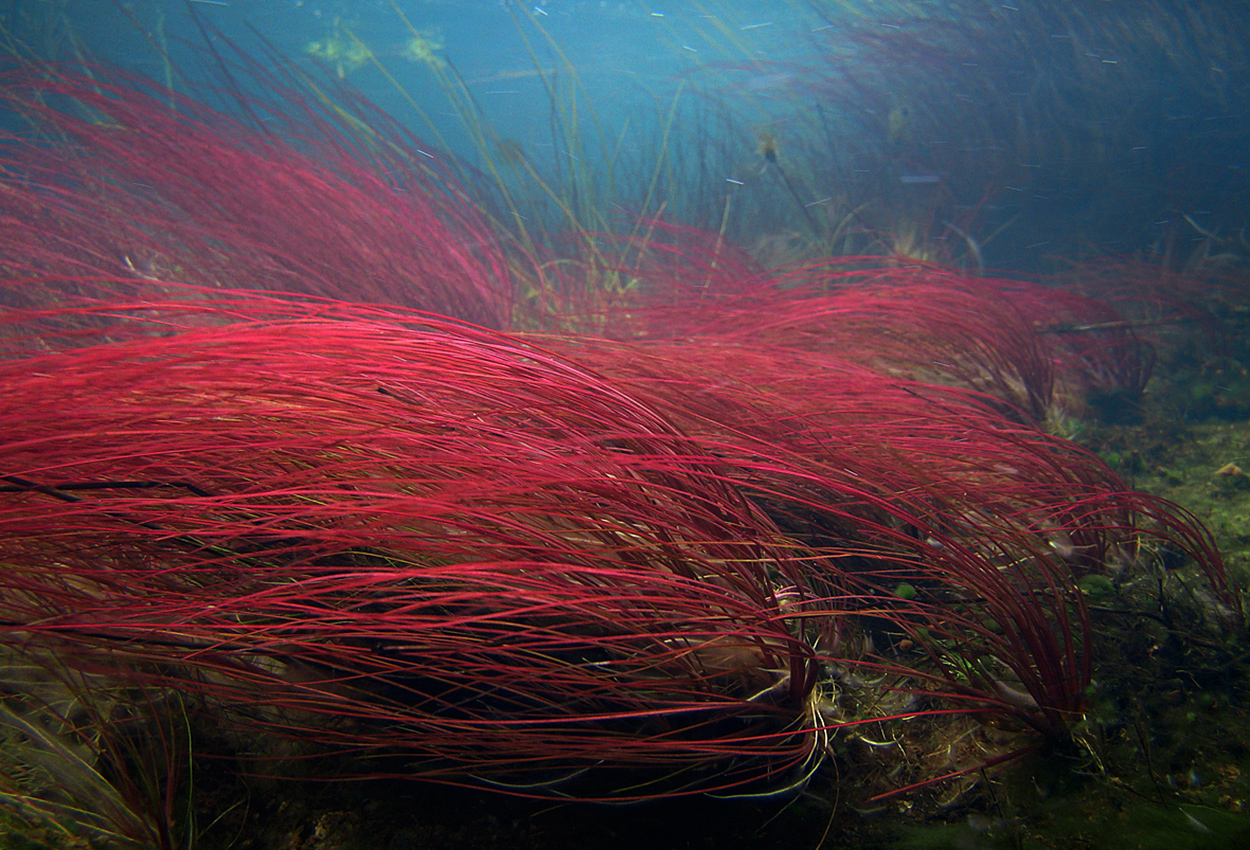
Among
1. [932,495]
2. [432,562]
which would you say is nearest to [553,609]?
[432,562]

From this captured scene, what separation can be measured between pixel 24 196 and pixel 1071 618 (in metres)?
5.36

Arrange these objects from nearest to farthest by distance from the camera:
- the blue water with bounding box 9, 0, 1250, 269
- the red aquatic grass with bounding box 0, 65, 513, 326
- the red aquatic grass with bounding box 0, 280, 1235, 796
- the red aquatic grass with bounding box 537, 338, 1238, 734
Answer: the red aquatic grass with bounding box 0, 280, 1235, 796
the red aquatic grass with bounding box 537, 338, 1238, 734
the red aquatic grass with bounding box 0, 65, 513, 326
the blue water with bounding box 9, 0, 1250, 269

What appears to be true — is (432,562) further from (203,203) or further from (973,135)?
(973,135)

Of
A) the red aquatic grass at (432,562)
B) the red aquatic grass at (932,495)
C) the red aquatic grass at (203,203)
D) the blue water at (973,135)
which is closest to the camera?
the red aquatic grass at (432,562)

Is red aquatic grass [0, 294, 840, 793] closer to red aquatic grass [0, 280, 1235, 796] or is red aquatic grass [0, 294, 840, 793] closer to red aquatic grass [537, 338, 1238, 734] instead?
red aquatic grass [0, 280, 1235, 796]

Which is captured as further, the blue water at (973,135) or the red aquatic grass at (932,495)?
the blue water at (973,135)

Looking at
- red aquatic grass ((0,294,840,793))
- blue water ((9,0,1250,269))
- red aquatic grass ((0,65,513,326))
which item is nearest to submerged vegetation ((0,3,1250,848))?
red aquatic grass ((0,294,840,793))

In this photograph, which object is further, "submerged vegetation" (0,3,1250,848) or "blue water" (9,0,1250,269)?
"blue water" (9,0,1250,269)

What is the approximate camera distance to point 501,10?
37938 mm

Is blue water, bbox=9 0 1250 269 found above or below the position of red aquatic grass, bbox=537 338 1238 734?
above

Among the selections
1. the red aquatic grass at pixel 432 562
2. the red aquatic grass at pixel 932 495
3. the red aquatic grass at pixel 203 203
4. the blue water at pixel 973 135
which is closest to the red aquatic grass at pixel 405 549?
the red aquatic grass at pixel 432 562

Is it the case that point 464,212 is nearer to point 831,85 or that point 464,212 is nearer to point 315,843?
point 315,843

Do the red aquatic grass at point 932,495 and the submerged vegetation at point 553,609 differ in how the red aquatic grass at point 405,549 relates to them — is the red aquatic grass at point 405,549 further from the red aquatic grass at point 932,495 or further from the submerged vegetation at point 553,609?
the red aquatic grass at point 932,495

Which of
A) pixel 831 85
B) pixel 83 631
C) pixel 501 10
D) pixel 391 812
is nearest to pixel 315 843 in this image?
pixel 391 812
